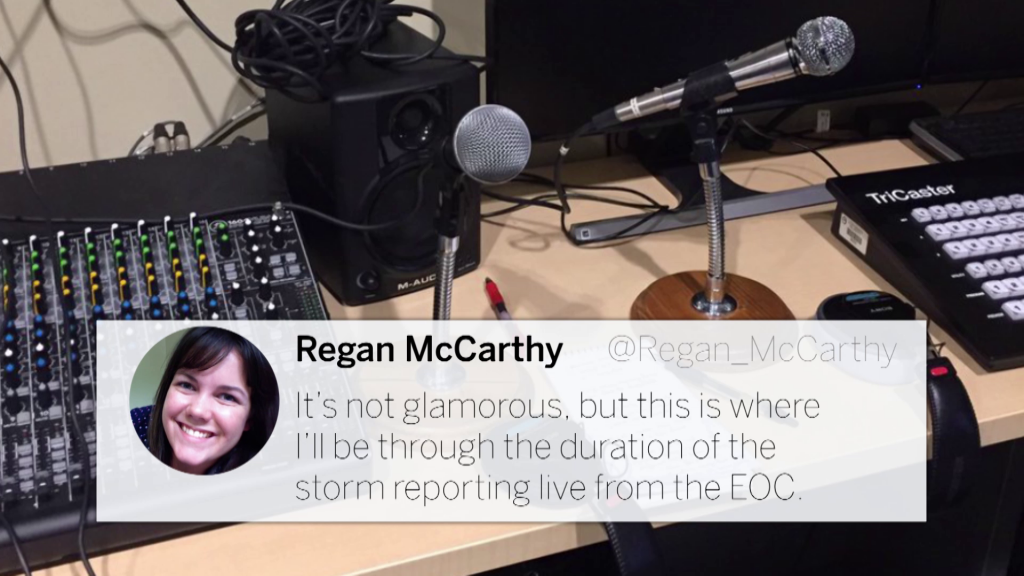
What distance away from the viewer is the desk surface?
65cm

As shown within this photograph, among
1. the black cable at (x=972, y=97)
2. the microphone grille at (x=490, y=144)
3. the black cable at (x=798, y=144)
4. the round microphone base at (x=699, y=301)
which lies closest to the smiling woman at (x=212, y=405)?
the microphone grille at (x=490, y=144)

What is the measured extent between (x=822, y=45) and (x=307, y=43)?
441mm

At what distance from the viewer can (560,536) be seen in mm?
691

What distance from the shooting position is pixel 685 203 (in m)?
1.09

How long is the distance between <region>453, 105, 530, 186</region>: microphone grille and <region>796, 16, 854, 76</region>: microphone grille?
0.27 metres

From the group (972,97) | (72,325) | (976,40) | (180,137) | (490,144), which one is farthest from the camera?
(972,97)

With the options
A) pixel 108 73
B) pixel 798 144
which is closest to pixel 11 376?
pixel 108 73

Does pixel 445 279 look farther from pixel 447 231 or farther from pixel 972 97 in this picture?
pixel 972 97

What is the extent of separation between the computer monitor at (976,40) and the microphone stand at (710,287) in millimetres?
435

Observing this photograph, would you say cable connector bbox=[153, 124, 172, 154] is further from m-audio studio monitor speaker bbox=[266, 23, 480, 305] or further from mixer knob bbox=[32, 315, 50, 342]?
mixer knob bbox=[32, 315, 50, 342]

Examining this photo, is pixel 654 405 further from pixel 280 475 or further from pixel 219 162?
pixel 219 162

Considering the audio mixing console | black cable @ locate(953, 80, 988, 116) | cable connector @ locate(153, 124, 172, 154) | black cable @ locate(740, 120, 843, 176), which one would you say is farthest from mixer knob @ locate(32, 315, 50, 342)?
Answer: black cable @ locate(953, 80, 988, 116)

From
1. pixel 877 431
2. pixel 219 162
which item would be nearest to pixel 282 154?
pixel 219 162
